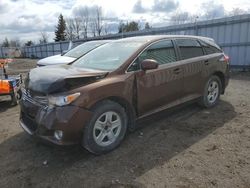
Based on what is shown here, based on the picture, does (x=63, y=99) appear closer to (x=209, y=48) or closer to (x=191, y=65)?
(x=191, y=65)

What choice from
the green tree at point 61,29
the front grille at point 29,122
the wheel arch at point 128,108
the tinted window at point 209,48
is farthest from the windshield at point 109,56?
the green tree at point 61,29

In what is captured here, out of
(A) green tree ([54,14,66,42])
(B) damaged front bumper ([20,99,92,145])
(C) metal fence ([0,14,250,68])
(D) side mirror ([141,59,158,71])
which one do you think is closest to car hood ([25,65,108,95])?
(B) damaged front bumper ([20,99,92,145])

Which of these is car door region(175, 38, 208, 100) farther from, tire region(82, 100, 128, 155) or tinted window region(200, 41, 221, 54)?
tire region(82, 100, 128, 155)

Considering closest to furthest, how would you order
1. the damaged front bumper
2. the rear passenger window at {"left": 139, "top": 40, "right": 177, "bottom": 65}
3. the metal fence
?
the damaged front bumper → the rear passenger window at {"left": 139, "top": 40, "right": 177, "bottom": 65} → the metal fence

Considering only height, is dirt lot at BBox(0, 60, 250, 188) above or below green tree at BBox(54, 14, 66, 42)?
below

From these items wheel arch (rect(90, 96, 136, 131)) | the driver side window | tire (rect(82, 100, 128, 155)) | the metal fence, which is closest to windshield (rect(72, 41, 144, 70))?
the driver side window

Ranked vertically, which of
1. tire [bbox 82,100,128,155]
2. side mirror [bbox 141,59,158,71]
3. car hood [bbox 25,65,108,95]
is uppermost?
side mirror [bbox 141,59,158,71]

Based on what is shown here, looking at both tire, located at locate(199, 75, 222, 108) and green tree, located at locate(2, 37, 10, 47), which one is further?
green tree, located at locate(2, 37, 10, 47)

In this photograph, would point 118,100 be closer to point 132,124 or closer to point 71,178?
point 132,124

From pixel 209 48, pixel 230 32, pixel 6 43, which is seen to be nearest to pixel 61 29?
pixel 6 43

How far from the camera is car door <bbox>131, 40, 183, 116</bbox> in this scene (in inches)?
163

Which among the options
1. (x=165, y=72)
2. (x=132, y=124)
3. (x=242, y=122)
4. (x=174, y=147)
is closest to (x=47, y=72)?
(x=132, y=124)

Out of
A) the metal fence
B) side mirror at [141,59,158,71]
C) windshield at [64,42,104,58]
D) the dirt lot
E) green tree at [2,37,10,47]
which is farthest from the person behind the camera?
green tree at [2,37,10,47]

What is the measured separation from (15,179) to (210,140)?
2.93m
